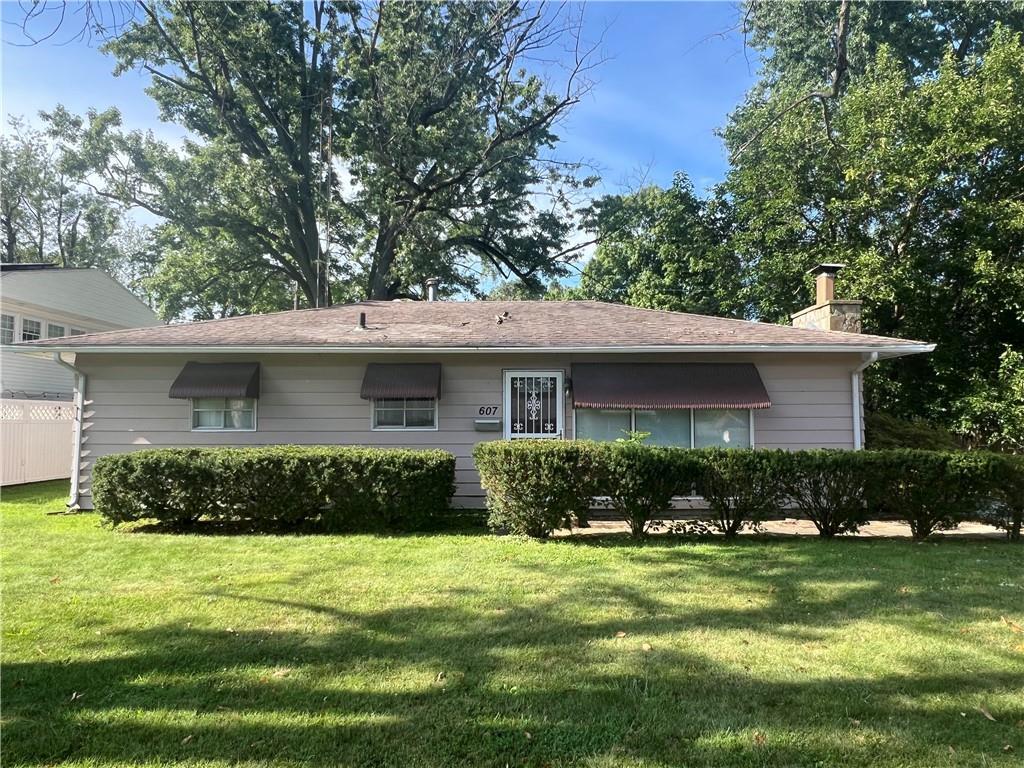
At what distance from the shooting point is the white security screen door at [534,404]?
878 cm

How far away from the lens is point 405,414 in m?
8.84

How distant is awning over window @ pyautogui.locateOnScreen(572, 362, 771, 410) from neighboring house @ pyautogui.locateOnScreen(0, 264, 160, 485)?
877cm

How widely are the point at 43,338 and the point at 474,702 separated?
62.7 ft

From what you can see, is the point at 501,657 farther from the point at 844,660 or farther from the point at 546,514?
the point at 546,514

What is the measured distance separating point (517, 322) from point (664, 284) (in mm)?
9354

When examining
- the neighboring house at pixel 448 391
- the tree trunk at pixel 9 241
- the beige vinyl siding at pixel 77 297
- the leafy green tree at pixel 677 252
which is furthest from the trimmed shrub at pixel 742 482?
the tree trunk at pixel 9 241

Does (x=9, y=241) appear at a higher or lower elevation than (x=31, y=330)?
higher

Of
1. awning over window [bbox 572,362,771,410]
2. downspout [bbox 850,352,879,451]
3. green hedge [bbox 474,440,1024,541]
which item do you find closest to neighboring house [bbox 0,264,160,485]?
green hedge [bbox 474,440,1024,541]

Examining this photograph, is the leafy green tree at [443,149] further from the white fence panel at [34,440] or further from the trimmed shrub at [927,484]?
the trimmed shrub at [927,484]

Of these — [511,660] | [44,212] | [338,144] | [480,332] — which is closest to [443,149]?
[338,144]

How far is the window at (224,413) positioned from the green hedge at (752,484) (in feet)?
14.5

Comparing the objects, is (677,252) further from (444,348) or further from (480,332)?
(444,348)

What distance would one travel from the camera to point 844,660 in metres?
3.35

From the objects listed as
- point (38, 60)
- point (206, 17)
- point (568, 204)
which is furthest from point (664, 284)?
point (206, 17)
